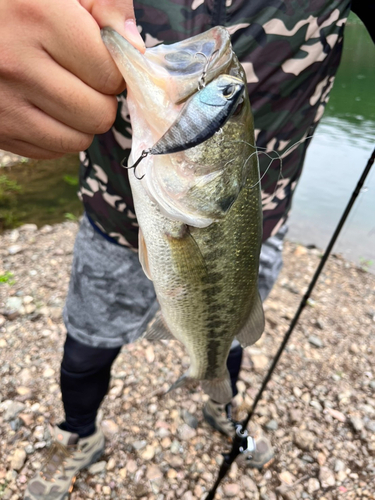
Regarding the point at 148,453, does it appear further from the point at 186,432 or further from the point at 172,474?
the point at 186,432

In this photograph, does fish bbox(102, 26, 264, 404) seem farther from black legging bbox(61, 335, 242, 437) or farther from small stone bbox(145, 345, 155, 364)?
small stone bbox(145, 345, 155, 364)

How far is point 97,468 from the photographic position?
2387mm

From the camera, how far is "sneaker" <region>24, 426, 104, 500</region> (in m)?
2.12

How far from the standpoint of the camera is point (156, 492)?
234 centimetres

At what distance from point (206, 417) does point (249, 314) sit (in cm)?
156

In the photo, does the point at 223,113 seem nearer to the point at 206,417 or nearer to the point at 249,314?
the point at 249,314

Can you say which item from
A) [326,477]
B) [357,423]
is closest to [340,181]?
[357,423]

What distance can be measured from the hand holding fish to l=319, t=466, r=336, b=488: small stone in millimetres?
2800

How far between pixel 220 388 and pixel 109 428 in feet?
4.01

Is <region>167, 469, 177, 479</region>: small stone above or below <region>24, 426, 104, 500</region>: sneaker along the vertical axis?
below

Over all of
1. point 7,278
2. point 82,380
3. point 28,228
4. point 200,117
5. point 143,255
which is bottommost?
point 28,228

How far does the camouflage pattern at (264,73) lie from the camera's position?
50.8 inches

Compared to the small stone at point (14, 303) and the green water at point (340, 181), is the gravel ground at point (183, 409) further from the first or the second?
the green water at point (340, 181)

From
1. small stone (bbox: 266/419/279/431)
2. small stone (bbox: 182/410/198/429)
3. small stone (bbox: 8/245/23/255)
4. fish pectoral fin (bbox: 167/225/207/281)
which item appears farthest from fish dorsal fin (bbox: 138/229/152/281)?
small stone (bbox: 8/245/23/255)
